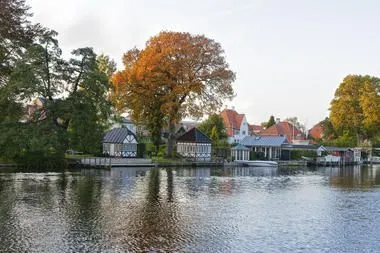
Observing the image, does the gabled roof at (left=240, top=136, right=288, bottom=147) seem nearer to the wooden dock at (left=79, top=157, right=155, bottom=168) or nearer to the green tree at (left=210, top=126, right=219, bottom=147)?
the green tree at (left=210, top=126, right=219, bottom=147)

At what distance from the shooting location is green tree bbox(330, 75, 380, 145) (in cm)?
7838

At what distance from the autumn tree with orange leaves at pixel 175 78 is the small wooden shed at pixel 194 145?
A: 301 inches

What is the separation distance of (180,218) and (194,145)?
43249 millimetres

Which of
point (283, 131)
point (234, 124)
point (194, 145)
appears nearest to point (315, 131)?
point (283, 131)

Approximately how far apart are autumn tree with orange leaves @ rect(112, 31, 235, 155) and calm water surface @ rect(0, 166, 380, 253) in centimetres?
2347

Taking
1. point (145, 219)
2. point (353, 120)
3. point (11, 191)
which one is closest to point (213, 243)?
point (145, 219)

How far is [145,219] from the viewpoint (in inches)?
741

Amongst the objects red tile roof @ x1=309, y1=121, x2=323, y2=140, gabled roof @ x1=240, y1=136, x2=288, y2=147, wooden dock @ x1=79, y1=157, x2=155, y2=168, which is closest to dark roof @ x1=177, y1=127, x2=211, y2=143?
gabled roof @ x1=240, y1=136, x2=288, y2=147

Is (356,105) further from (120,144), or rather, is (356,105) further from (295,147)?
(120,144)

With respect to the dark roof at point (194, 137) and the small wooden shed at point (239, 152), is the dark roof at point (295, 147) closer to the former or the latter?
the small wooden shed at point (239, 152)

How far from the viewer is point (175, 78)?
179 ft

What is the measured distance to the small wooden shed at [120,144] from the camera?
56.2 metres

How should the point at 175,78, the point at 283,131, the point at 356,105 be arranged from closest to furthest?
the point at 175,78
the point at 356,105
the point at 283,131

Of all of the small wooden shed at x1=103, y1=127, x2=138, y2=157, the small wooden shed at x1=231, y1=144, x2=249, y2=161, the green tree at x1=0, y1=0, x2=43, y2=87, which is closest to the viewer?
the green tree at x1=0, y1=0, x2=43, y2=87
